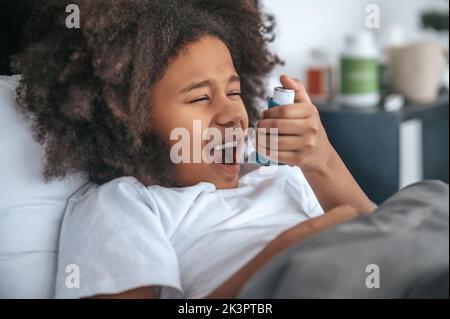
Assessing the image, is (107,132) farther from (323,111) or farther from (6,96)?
(323,111)

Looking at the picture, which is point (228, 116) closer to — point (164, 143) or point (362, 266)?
point (164, 143)

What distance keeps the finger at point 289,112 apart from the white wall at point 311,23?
209 millimetres

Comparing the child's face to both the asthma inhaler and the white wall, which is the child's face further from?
the white wall

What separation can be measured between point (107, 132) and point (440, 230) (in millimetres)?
330

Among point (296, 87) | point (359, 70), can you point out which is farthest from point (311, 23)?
point (296, 87)

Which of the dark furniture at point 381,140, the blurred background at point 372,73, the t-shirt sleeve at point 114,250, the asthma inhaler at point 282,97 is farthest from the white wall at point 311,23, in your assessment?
the t-shirt sleeve at point 114,250

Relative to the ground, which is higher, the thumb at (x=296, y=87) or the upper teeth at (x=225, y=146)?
the thumb at (x=296, y=87)

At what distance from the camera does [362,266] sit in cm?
47

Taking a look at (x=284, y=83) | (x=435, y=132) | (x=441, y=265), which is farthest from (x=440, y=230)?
(x=435, y=132)

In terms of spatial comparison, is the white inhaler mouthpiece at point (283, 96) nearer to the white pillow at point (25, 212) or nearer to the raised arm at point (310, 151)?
the raised arm at point (310, 151)

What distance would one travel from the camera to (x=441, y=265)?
1.53 feet

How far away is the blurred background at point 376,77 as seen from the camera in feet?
2.70

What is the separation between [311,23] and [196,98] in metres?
0.40

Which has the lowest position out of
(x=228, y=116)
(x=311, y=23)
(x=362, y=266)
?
(x=362, y=266)
